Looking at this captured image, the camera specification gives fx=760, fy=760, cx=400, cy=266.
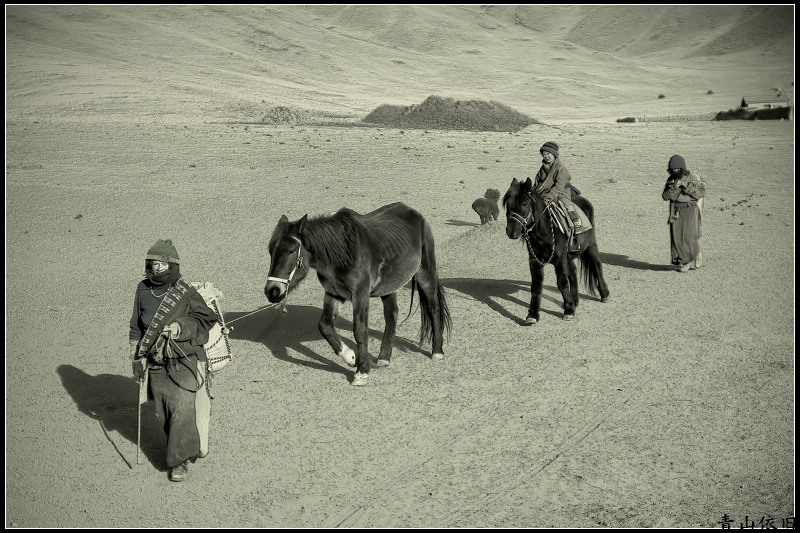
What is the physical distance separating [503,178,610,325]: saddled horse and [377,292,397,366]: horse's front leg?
2.01 meters

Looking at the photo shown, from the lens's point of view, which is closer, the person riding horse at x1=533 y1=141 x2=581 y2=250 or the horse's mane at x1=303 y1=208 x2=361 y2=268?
the horse's mane at x1=303 y1=208 x2=361 y2=268

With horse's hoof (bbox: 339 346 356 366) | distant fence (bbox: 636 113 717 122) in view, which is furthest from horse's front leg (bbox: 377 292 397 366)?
distant fence (bbox: 636 113 717 122)


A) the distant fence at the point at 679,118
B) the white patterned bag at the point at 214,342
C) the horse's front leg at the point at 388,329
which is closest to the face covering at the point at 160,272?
the white patterned bag at the point at 214,342

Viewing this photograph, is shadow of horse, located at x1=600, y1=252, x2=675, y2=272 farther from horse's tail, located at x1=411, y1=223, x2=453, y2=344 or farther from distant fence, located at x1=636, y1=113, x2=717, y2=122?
distant fence, located at x1=636, y1=113, x2=717, y2=122

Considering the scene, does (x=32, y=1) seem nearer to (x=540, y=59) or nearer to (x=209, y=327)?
(x=540, y=59)

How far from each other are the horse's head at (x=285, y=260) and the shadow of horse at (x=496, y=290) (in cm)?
394

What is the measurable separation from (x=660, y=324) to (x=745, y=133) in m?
22.5

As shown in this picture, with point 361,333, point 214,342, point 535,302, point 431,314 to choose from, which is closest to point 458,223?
point 535,302

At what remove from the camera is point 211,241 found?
15.2 metres

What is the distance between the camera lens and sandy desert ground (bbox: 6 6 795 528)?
6.71m

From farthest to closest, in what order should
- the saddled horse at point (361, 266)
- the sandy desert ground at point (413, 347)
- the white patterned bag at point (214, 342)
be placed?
1. the saddled horse at point (361, 266)
2. the white patterned bag at point (214, 342)
3. the sandy desert ground at point (413, 347)

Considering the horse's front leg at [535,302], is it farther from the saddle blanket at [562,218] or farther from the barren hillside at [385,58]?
the barren hillside at [385,58]

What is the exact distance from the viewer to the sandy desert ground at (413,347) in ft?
22.0

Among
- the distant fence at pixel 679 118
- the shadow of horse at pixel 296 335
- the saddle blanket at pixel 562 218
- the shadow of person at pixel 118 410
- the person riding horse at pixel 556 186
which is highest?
the distant fence at pixel 679 118
